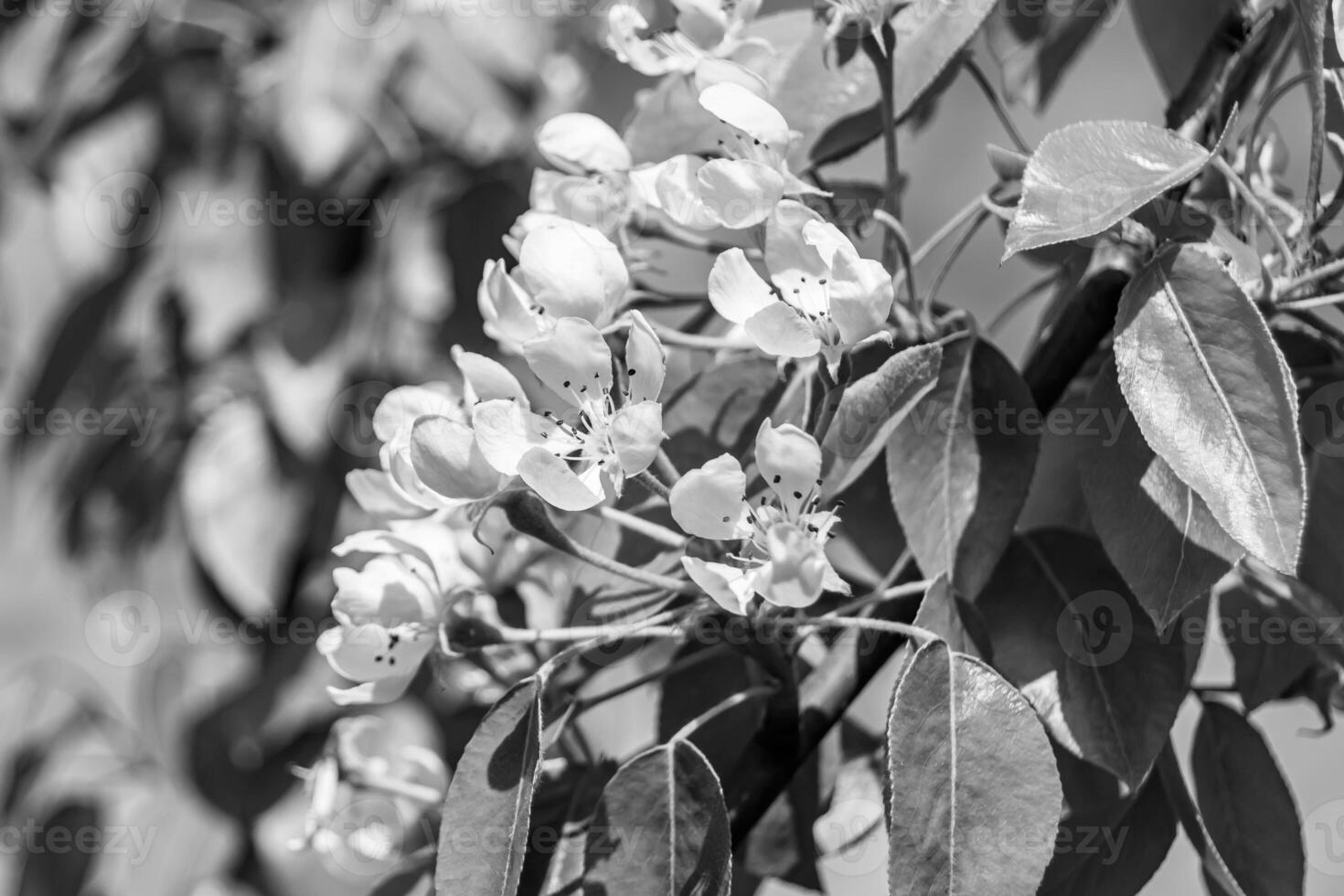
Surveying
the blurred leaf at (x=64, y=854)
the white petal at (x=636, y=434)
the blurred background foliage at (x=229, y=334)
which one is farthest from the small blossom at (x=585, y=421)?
the blurred leaf at (x=64, y=854)

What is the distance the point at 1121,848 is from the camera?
39 centimetres

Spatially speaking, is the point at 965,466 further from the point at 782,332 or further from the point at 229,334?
the point at 229,334

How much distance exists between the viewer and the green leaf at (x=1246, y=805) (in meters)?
0.38

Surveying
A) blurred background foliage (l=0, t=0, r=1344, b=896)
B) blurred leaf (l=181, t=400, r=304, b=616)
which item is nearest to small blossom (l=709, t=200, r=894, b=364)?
blurred background foliage (l=0, t=0, r=1344, b=896)

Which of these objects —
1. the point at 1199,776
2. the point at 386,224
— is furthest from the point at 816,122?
the point at 386,224

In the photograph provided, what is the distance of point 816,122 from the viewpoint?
1.33 ft

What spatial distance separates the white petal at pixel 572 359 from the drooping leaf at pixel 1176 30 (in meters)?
0.29

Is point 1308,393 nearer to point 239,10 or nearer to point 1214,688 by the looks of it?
point 1214,688

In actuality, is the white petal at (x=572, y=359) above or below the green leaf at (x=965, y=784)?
above

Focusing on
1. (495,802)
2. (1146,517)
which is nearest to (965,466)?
(1146,517)

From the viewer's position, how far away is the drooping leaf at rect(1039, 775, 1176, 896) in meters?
0.38

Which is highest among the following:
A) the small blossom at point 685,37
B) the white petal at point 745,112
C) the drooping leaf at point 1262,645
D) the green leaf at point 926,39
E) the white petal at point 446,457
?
the green leaf at point 926,39

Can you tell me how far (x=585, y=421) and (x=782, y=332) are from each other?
0.20ft

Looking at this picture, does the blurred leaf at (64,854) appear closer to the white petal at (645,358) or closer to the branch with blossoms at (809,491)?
the branch with blossoms at (809,491)
